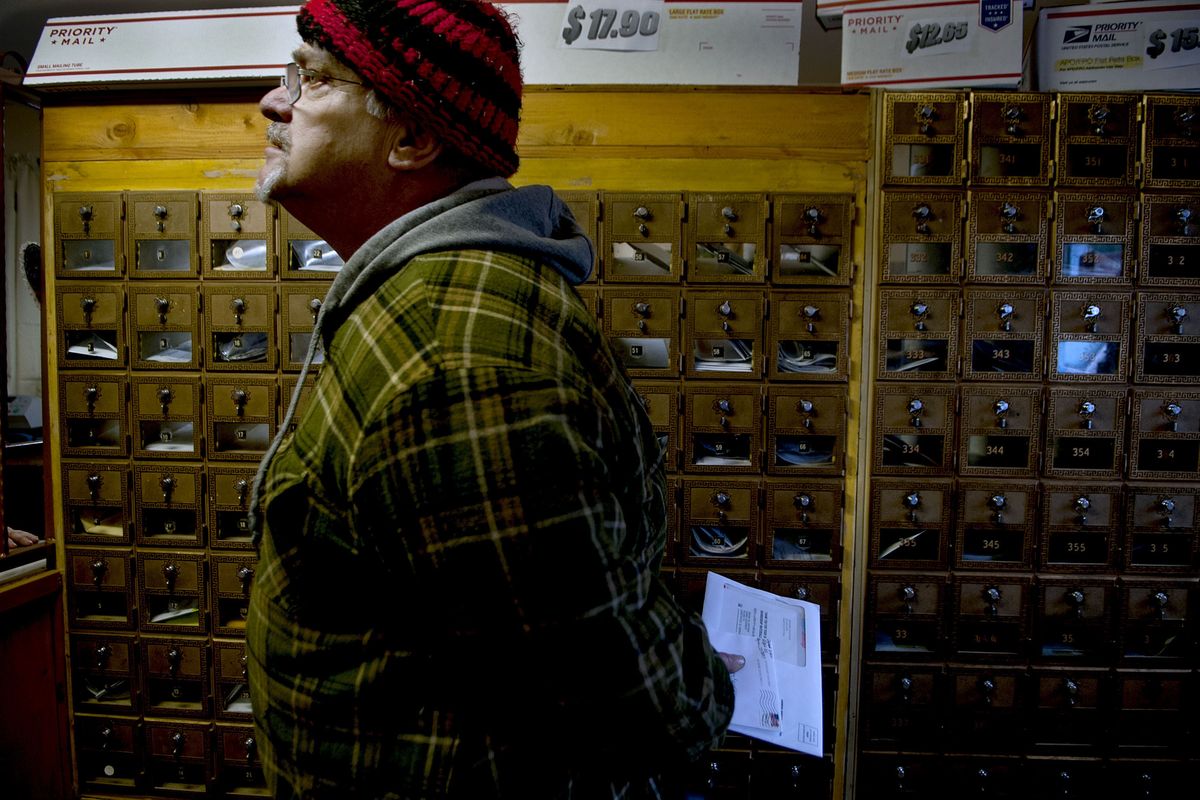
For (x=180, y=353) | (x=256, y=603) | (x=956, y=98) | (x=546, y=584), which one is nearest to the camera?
(x=546, y=584)

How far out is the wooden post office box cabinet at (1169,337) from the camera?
2.28m

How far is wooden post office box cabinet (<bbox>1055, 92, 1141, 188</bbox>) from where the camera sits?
225 centimetres

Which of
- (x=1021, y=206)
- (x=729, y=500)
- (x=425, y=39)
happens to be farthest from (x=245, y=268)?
(x=1021, y=206)

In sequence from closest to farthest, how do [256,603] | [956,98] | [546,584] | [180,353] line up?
[546,584] → [256,603] → [956,98] → [180,353]

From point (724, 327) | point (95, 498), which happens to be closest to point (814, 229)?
point (724, 327)

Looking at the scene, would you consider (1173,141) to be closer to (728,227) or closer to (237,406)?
(728,227)

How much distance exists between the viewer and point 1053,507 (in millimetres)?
2342

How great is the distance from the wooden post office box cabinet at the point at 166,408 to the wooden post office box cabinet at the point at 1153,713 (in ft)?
12.1

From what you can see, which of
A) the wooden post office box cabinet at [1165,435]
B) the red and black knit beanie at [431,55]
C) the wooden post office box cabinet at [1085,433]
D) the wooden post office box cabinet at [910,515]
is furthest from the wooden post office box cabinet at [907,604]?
the red and black knit beanie at [431,55]

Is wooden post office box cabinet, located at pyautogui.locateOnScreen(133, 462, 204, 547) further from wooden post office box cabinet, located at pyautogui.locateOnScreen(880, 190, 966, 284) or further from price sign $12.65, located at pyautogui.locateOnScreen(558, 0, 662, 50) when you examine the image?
wooden post office box cabinet, located at pyautogui.locateOnScreen(880, 190, 966, 284)

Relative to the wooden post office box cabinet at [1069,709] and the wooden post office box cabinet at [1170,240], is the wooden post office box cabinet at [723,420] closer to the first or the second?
the wooden post office box cabinet at [1069,709]

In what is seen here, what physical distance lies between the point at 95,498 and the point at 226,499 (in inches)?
21.8

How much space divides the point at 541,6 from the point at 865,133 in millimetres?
1302

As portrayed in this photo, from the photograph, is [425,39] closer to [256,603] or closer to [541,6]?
[256,603]
